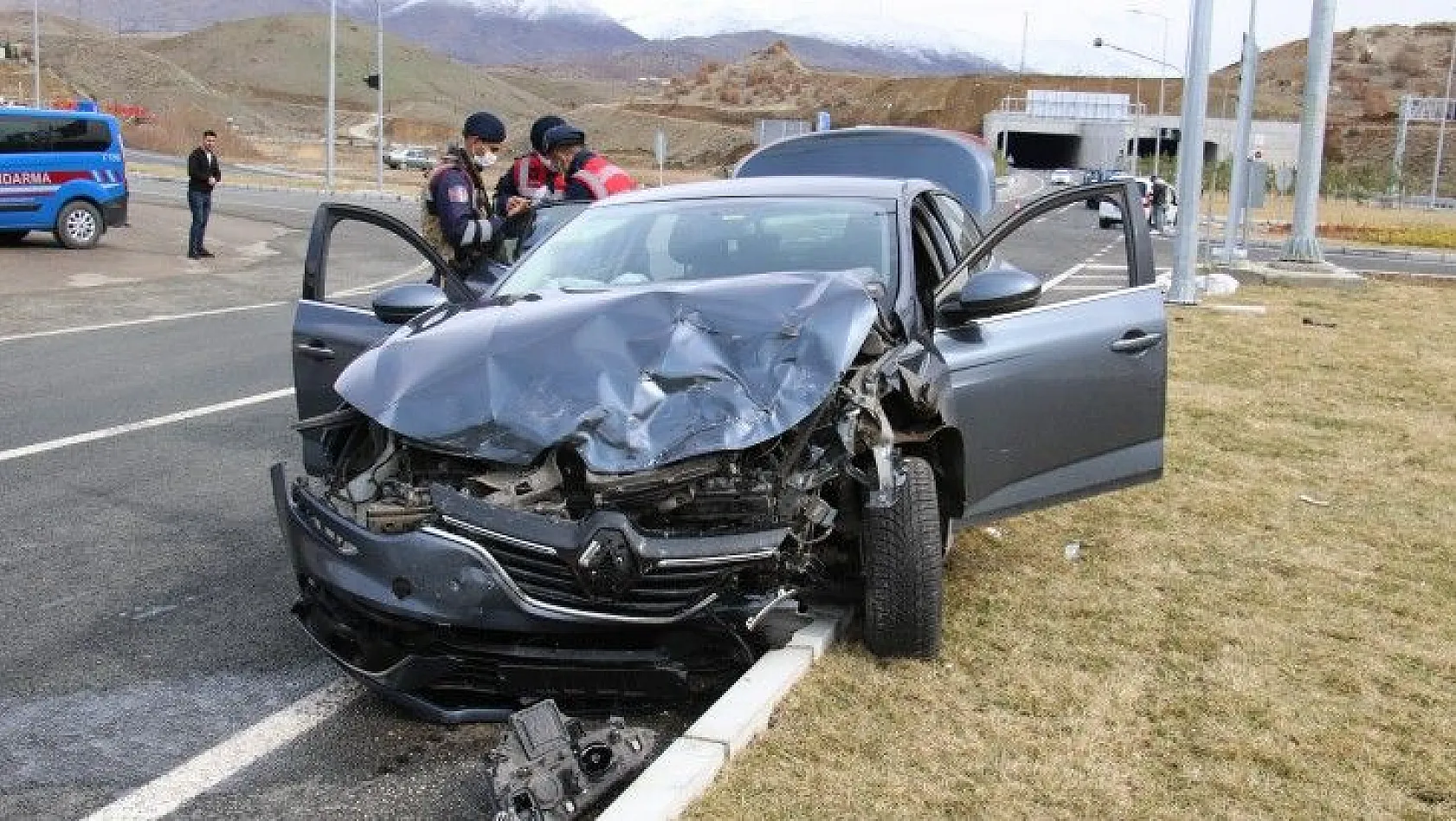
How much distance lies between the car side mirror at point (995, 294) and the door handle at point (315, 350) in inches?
95.3

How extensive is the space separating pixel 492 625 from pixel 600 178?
5576 millimetres

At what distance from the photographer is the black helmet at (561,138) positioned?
9.29 m

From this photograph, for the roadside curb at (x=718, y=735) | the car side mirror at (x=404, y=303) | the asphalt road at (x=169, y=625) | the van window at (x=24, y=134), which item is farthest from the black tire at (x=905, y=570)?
the van window at (x=24, y=134)

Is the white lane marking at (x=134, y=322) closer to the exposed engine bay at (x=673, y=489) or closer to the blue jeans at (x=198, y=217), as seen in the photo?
the blue jeans at (x=198, y=217)

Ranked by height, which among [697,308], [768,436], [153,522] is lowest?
[153,522]

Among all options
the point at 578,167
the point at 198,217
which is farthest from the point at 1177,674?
the point at 198,217

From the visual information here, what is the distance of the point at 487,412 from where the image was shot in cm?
416

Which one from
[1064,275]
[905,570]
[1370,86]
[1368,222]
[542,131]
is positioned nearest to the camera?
[905,570]

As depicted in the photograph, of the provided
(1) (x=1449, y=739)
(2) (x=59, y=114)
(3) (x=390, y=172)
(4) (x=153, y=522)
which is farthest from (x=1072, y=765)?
(3) (x=390, y=172)

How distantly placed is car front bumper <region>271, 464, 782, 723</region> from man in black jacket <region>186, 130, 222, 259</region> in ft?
62.4

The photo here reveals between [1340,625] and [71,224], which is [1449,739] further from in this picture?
[71,224]

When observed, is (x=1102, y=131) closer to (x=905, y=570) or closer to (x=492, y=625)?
(x=905, y=570)

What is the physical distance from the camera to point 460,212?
8.07 metres

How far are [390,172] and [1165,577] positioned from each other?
64365mm
